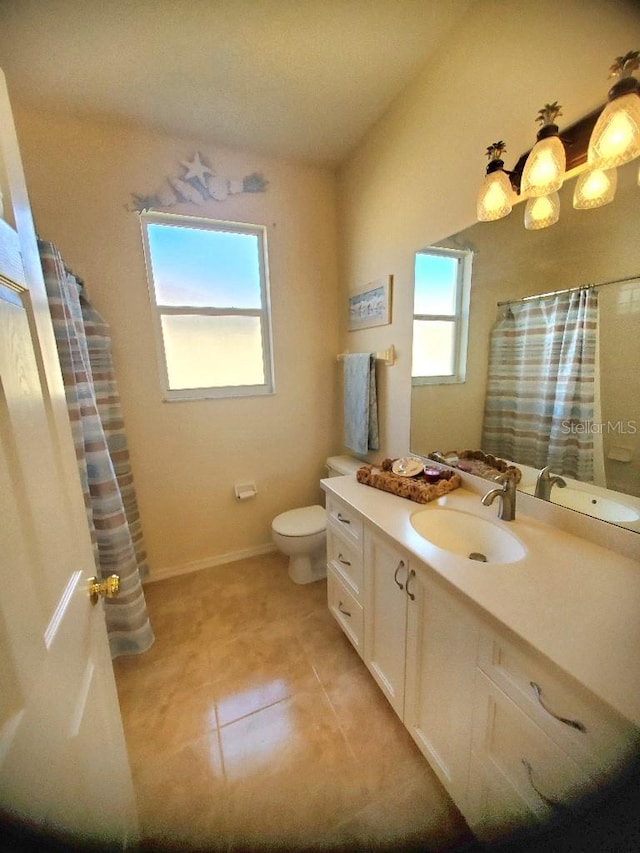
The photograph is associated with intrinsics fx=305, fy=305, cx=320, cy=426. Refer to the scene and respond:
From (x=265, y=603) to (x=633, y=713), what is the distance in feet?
5.44

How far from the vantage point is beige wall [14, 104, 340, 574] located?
1.57 meters

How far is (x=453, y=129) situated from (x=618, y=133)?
0.71 meters

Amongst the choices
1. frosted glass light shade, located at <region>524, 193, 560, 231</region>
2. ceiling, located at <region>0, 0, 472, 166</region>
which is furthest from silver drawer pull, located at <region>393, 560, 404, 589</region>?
ceiling, located at <region>0, 0, 472, 166</region>

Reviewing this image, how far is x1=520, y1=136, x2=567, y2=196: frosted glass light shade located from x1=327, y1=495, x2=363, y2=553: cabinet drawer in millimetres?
1244

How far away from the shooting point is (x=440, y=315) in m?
1.44

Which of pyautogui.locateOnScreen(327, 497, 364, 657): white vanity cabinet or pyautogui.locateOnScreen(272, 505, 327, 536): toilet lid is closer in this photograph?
pyautogui.locateOnScreen(327, 497, 364, 657): white vanity cabinet

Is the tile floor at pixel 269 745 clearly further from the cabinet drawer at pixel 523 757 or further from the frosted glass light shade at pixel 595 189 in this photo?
the frosted glass light shade at pixel 595 189

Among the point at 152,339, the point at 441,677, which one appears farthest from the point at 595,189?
the point at 152,339

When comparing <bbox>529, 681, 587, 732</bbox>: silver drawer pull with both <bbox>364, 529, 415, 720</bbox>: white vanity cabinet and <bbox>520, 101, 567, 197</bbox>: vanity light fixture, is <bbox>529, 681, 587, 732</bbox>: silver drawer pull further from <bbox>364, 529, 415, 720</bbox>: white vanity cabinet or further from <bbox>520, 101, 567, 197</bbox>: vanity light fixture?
<bbox>520, 101, 567, 197</bbox>: vanity light fixture

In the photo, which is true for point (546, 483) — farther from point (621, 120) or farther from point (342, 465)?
point (342, 465)

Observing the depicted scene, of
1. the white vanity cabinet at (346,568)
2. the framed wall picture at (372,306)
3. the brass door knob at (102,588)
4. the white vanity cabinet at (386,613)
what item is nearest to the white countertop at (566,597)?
the white vanity cabinet at (386,613)

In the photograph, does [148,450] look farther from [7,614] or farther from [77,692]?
[7,614]

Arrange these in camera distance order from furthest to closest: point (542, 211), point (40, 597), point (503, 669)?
1. point (542, 211)
2. point (503, 669)
3. point (40, 597)

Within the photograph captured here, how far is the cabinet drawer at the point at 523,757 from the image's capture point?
0.59 meters
